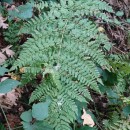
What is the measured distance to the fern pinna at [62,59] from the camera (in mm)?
1933

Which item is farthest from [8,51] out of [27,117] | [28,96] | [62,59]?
[27,117]

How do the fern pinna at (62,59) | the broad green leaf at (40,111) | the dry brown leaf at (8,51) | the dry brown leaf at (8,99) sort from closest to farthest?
1. the broad green leaf at (40,111)
2. the fern pinna at (62,59)
3. the dry brown leaf at (8,99)
4. the dry brown leaf at (8,51)

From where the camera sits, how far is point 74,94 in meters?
1.95

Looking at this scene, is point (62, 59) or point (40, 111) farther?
point (62, 59)

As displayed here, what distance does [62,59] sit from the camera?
81.0 inches

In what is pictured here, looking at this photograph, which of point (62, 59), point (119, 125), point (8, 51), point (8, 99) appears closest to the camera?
point (62, 59)

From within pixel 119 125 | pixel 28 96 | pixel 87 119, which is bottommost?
pixel 119 125

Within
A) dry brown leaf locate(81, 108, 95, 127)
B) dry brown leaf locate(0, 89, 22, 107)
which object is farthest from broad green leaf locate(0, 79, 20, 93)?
A: dry brown leaf locate(81, 108, 95, 127)

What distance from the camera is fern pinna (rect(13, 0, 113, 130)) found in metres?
1.93

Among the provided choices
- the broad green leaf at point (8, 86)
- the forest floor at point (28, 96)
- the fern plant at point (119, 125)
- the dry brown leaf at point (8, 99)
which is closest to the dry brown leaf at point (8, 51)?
the forest floor at point (28, 96)

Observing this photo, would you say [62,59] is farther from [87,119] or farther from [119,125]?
[119,125]

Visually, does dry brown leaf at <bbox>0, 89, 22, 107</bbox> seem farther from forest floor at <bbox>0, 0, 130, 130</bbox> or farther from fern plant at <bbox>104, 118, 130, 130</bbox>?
fern plant at <bbox>104, 118, 130, 130</bbox>

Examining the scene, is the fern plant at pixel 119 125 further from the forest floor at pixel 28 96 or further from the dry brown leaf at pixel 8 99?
the dry brown leaf at pixel 8 99

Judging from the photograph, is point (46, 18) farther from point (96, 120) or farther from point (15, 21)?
point (96, 120)
